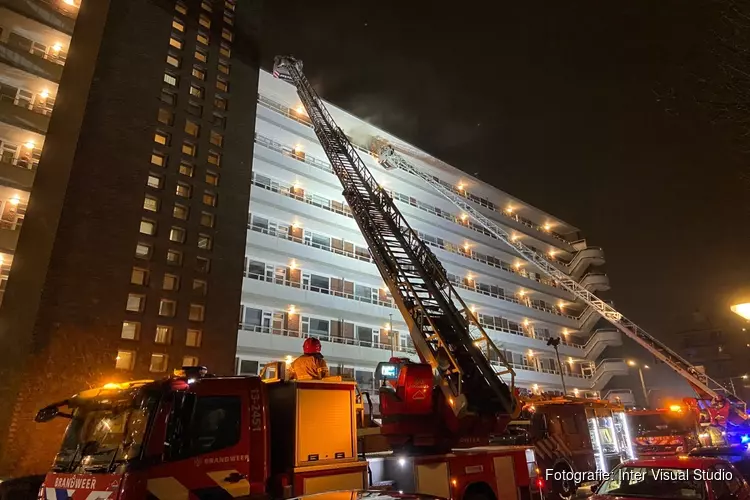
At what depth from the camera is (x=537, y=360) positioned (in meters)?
38.9

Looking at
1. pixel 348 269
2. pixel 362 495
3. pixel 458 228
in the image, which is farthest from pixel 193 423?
pixel 458 228

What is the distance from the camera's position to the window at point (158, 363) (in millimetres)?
16547

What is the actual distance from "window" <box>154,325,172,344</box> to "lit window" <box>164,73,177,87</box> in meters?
11.8

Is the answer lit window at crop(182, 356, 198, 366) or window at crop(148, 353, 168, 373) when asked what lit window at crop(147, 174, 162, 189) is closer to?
window at crop(148, 353, 168, 373)

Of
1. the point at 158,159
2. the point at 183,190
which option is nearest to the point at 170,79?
Result: the point at 158,159

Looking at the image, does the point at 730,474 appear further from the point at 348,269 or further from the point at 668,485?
the point at 348,269

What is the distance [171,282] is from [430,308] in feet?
39.7

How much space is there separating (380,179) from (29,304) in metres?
22.7

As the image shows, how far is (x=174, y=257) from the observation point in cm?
1831

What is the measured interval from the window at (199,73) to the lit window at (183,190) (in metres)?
6.33

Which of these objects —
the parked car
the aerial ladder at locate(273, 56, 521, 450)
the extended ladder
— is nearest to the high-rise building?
the extended ladder

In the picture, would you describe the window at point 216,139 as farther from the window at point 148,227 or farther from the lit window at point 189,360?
the lit window at point 189,360

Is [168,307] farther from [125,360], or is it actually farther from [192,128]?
[192,128]

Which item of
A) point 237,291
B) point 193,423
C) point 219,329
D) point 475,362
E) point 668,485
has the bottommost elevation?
point 668,485
